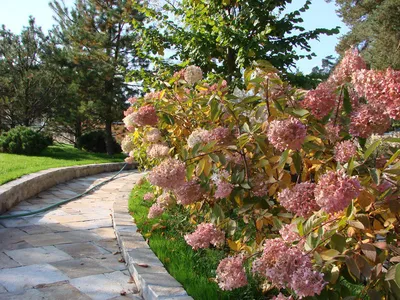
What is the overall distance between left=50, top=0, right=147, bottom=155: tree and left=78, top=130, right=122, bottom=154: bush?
0.53 metres

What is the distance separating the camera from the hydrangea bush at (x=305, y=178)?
133cm

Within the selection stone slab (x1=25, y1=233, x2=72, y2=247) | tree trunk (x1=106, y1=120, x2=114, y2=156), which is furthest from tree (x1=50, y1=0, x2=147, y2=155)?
stone slab (x1=25, y1=233, x2=72, y2=247)

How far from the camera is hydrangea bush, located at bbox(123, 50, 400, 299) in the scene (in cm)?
133

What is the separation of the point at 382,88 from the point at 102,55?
13.0 metres

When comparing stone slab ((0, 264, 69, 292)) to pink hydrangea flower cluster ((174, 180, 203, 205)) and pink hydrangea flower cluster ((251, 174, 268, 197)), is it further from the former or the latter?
pink hydrangea flower cluster ((251, 174, 268, 197))

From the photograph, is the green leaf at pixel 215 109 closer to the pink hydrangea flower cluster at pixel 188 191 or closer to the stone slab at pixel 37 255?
the pink hydrangea flower cluster at pixel 188 191

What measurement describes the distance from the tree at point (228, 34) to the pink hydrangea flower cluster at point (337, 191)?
4463mm

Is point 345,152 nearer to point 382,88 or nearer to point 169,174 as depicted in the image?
point 382,88

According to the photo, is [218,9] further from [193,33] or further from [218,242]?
[218,242]

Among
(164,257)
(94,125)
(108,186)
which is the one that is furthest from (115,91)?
(164,257)

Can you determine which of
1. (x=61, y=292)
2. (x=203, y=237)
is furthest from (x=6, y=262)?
(x=203, y=237)

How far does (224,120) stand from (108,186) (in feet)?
17.2

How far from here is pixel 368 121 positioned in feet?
5.23

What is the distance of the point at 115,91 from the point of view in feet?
44.7
